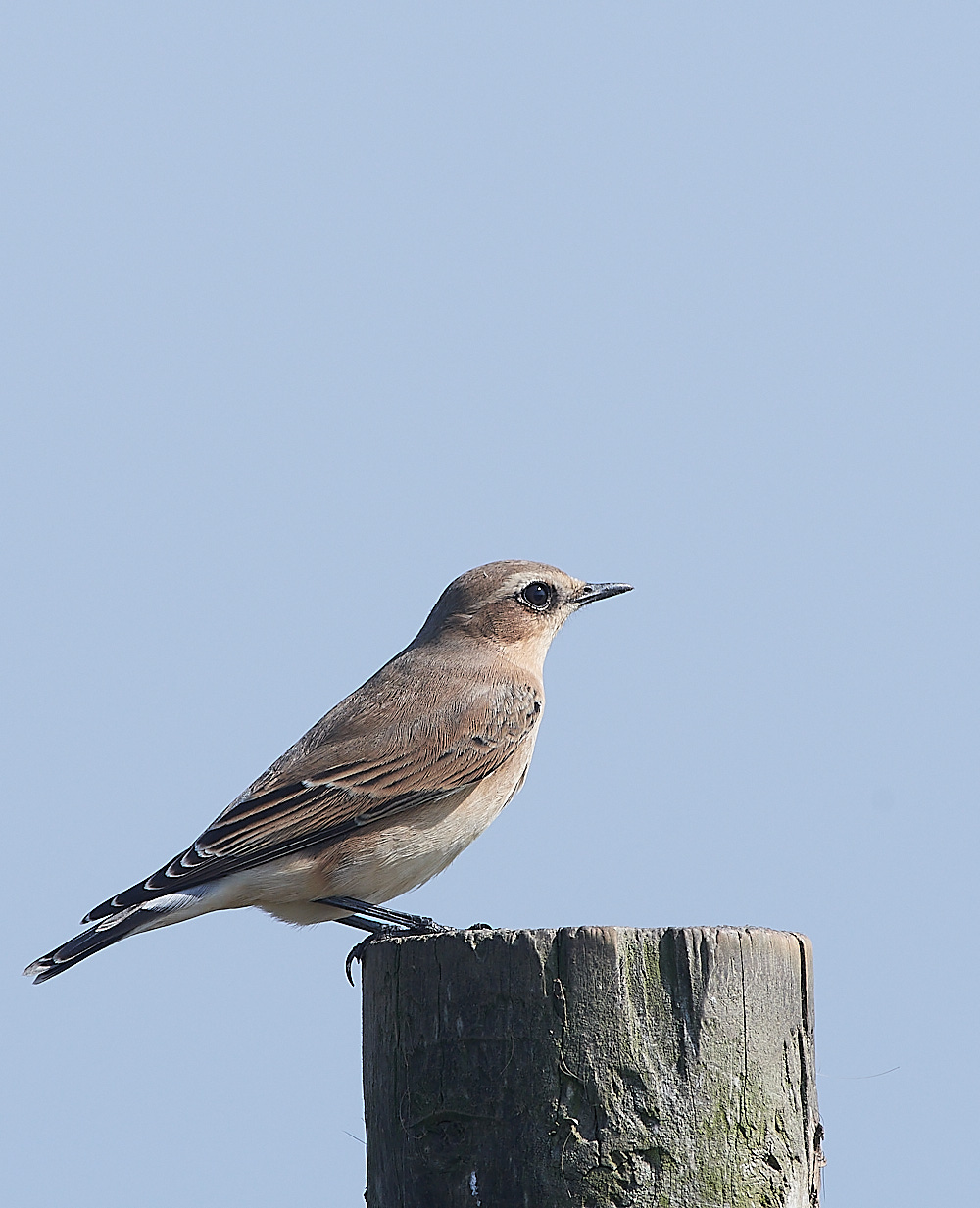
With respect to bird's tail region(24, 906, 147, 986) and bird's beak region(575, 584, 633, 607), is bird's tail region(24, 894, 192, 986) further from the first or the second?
bird's beak region(575, 584, 633, 607)

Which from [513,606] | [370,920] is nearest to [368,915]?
[370,920]

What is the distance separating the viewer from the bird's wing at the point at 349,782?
23.7ft

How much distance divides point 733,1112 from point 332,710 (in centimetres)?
480

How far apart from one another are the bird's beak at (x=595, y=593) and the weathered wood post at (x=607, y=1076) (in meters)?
5.43

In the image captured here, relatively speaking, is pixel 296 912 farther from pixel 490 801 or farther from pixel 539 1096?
pixel 539 1096

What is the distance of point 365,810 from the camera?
7512 millimetres

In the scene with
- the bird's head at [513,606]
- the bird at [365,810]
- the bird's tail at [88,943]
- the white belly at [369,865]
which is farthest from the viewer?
the bird's head at [513,606]

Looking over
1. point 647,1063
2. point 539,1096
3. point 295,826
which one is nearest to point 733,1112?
point 647,1063

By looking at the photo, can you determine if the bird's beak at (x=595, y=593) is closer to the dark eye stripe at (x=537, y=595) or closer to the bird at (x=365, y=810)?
the dark eye stripe at (x=537, y=595)

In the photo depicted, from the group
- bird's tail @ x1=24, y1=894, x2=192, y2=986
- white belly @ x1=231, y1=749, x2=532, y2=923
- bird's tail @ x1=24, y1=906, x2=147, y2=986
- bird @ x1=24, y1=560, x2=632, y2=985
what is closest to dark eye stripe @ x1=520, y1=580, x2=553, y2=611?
bird @ x1=24, y1=560, x2=632, y2=985

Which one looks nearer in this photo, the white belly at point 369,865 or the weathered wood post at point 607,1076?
the weathered wood post at point 607,1076

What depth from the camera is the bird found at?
716cm

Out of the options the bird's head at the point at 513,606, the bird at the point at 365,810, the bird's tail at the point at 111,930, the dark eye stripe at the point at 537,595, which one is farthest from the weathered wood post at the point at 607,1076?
the dark eye stripe at the point at 537,595

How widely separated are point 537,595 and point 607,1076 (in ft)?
18.3
